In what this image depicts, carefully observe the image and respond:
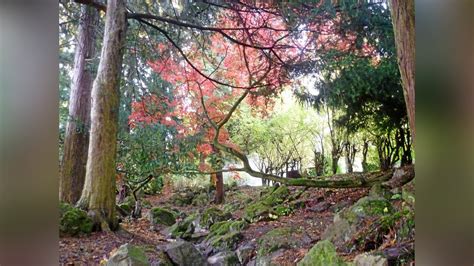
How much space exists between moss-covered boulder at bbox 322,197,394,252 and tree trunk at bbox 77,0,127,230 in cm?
113

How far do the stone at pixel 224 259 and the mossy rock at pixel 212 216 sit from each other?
0.52 feet

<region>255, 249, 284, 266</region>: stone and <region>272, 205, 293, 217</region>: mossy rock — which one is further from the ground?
<region>272, 205, 293, 217</region>: mossy rock

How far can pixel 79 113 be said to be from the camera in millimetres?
1583

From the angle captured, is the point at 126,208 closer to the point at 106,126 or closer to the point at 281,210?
the point at 106,126

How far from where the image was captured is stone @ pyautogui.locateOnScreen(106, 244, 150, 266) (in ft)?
5.02

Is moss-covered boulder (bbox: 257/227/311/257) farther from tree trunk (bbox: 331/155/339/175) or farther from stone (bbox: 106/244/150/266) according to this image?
stone (bbox: 106/244/150/266)

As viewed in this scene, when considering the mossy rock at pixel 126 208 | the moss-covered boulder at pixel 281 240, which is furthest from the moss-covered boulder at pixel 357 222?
the mossy rock at pixel 126 208

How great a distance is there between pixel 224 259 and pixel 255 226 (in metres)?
0.23

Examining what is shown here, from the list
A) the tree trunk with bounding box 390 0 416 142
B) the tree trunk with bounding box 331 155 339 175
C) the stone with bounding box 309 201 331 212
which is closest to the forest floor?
the stone with bounding box 309 201 331 212

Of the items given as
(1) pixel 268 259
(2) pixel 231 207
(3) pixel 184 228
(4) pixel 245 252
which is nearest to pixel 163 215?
(3) pixel 184 228

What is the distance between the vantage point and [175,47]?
1697 millimetres
